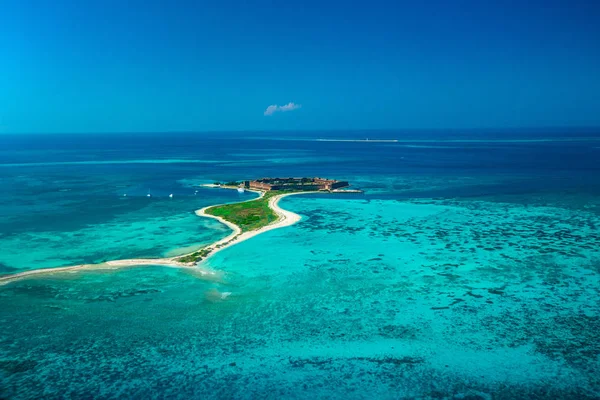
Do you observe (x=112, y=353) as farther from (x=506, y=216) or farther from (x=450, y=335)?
(x=506, y=216)

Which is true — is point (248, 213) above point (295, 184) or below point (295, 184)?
below

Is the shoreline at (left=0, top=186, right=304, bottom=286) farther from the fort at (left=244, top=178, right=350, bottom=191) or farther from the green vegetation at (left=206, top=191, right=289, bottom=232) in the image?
the fort at (left=244, top=178, right=350, bottom=191)

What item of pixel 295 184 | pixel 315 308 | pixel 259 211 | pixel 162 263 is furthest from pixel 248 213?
pixel 315 308

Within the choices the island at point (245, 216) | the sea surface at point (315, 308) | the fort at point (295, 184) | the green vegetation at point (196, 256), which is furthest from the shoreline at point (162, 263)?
the fort at point (295, 184)

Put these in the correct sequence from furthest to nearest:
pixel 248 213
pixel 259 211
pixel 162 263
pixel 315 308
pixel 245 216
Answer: pixel 259 211 < pixel 248 213 < pixel 245 216 < pixel 162 263 < pixel 315 308

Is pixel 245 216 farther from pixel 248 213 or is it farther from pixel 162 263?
pixel 162 263

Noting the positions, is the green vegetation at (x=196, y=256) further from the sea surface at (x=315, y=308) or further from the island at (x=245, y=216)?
the sea surface at (x=315, y=308)
